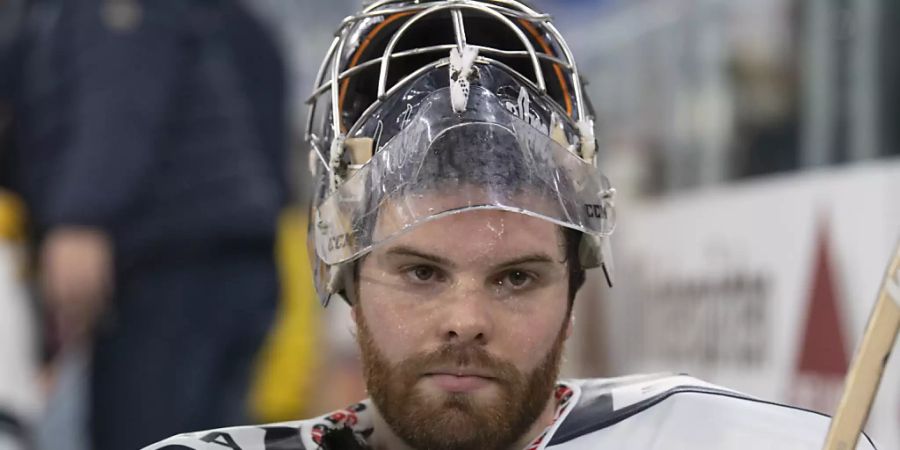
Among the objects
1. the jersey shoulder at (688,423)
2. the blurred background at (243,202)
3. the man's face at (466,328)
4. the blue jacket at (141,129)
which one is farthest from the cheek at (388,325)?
the blue jacket at (141,129)

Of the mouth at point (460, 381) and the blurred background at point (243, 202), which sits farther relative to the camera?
the blurred background at point (243, 202)

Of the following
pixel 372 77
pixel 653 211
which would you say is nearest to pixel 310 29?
pixel 653 211

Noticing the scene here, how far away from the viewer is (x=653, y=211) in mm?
5594

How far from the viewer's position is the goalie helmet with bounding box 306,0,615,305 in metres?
2.38

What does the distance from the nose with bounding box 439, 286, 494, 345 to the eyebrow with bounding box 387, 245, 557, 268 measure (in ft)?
0.14

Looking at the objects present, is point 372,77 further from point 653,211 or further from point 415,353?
point 653,211

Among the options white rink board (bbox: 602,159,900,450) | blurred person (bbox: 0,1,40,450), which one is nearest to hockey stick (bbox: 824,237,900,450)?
white rink board (bbox: 602,159,900,450)

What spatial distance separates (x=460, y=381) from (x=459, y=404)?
3 centimetres

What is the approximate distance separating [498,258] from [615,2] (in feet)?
12.3

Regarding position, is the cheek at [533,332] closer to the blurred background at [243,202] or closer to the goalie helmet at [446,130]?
the goalie helmet at [446,130]

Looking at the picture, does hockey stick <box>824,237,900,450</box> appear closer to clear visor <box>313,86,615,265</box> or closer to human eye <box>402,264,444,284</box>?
clear visor <box>313,86,615,265</box>

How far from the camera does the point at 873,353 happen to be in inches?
83.4

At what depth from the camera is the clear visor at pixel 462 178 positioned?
7.75ft

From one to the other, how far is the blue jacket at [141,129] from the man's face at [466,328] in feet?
7.89
